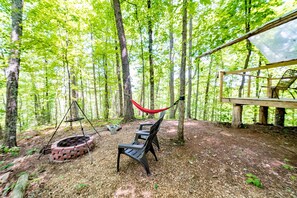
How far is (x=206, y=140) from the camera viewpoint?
275 cm

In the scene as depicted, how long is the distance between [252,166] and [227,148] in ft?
1.66

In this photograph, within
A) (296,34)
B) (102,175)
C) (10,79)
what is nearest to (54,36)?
(10,79)

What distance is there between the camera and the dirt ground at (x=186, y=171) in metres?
1.53

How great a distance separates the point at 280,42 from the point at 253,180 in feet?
10.5

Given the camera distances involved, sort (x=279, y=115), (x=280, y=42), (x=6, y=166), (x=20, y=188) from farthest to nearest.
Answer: (x=279, y=115)
(x=280, y=42)
(x=6, y=166)
(x=20, y=188)

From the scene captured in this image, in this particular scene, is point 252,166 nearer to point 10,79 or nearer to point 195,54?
point 195,54

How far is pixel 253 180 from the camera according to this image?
62.8 inches

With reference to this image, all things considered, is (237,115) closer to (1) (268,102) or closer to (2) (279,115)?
(1) (268,102)

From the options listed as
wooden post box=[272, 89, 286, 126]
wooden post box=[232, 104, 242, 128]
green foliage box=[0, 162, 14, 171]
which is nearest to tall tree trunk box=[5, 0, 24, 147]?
green foliage box=[0, 162, 14, 171]

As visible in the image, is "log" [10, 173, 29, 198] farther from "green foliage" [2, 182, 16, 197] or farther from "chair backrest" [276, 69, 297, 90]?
"chair backrest" [276, 69, 297, 90]

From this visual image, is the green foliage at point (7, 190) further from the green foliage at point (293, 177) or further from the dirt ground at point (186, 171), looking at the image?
the green foliage at point (293, 177)

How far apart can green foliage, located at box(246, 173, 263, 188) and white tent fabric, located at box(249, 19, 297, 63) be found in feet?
9.11

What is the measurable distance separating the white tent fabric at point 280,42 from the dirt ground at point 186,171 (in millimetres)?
1898

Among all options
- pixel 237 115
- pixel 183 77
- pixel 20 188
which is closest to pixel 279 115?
pixel 237 115
